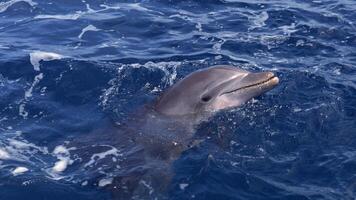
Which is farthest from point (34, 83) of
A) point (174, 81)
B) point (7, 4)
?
point (7, 4)

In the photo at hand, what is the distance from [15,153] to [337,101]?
313 inches

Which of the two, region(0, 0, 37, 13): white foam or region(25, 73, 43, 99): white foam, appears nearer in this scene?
region(25, 73, 43, 99): white foam

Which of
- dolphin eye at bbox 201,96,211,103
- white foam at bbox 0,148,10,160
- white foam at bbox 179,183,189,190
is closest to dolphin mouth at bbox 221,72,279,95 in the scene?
dolphin eye at bbox 201,96,211,103

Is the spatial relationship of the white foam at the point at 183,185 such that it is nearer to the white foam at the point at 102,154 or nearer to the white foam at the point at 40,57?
the white foam at the point at 102,154

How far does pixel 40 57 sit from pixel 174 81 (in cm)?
476

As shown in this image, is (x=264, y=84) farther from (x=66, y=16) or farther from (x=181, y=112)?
(x=66, y=16)

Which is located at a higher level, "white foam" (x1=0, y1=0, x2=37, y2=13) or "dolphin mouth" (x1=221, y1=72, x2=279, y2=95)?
"dolphin mouth" (x1=221, y1=72, x2=279, y2=95)

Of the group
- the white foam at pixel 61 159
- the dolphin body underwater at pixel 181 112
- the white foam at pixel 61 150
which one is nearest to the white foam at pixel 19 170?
the white foam at pixel 61 159

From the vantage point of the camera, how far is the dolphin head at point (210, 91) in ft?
39.2

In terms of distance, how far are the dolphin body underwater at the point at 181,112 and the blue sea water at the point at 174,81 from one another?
268mm

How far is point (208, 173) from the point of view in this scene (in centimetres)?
1048

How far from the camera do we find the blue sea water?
1031 centimetres

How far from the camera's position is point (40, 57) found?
1666 cm

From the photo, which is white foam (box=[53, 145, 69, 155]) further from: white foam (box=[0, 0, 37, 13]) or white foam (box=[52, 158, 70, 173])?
white foam (box=[0, 0, 37, 13])
